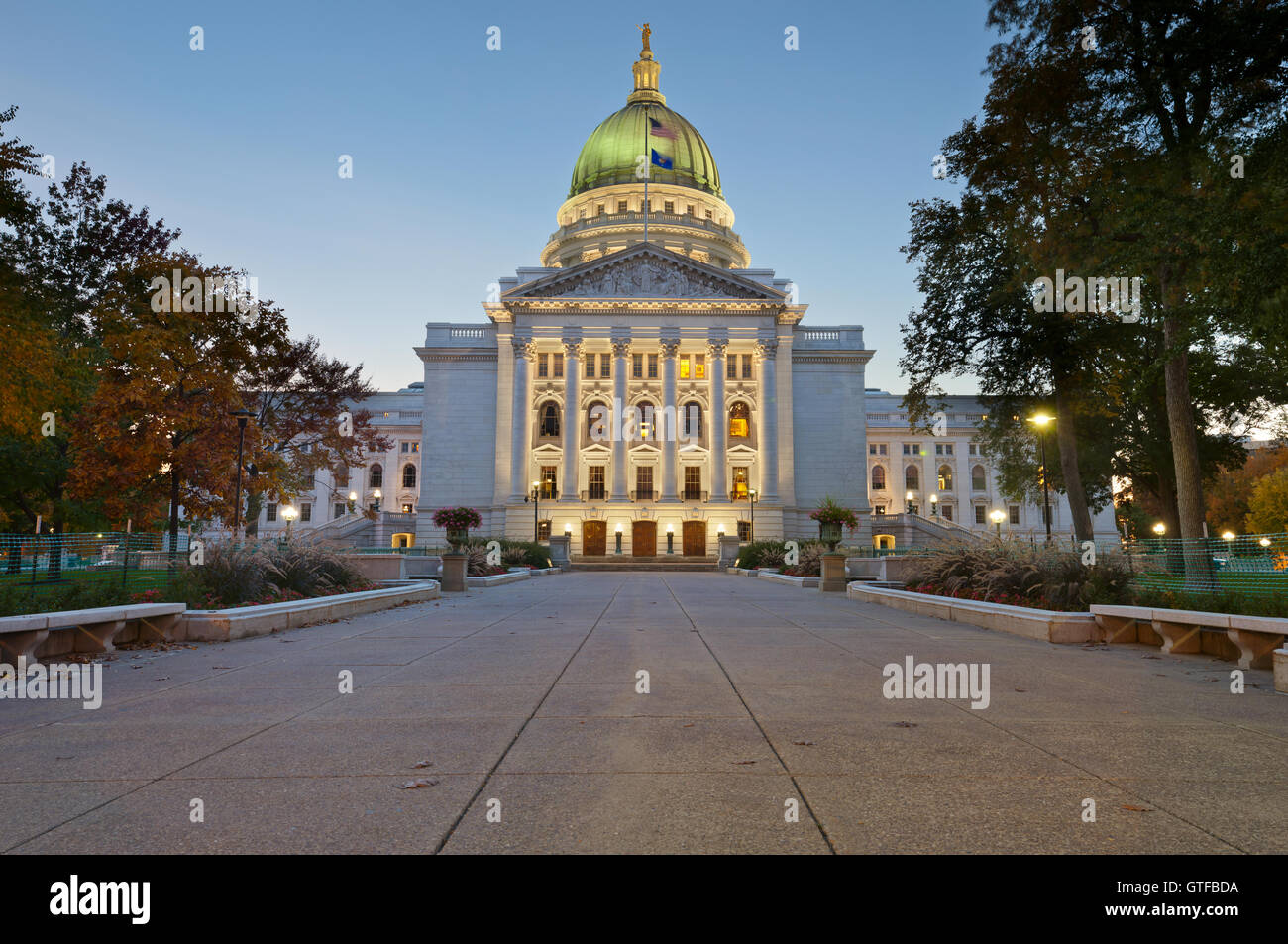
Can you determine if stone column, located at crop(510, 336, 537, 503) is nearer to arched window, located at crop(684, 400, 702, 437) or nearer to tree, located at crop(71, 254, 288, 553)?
arched window, located at crop(684, 400, 702, 437)

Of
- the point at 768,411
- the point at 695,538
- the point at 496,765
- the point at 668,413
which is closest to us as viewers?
the point at 496,765

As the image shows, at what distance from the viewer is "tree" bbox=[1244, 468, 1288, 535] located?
2078 inches

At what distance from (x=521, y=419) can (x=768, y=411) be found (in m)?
20.6

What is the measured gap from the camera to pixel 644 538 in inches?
2457

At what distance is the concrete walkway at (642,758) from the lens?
11.4 ft

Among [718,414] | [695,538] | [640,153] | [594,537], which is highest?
[640,153]

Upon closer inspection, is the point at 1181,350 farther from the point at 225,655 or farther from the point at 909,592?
the point at 225,655

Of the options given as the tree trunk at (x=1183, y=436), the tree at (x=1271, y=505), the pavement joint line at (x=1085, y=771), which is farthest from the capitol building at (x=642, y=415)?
the pavement joint line at (x=1085, y=771)

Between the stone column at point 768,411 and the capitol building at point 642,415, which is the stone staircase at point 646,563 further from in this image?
the stone column at point 768,411

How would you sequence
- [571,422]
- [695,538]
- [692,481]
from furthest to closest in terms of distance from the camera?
[692,481] < [571,422] < [695,538]

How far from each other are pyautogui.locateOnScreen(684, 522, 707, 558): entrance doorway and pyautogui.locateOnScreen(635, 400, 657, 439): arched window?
8.29 meters

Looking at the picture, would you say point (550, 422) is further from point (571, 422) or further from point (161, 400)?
point (161, 400)

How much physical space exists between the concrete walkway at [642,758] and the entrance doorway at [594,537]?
52.6 m

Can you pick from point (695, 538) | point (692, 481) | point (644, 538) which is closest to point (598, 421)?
point (692, 481)
